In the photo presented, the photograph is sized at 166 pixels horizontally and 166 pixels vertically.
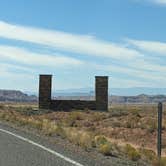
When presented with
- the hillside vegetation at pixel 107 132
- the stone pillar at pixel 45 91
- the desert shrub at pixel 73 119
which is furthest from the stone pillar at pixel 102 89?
the desert shrub at pixel 73 119

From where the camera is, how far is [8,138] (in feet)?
70.4

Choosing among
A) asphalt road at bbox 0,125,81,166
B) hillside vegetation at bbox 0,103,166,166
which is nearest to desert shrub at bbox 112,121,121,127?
hillside vegetation at bbox 0,103,166,166

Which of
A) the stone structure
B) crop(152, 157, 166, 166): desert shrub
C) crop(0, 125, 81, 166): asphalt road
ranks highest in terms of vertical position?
the stone structure

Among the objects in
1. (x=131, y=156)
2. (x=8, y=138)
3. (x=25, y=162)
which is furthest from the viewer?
(x=8, y=138)

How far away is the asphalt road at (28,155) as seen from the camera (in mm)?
14250

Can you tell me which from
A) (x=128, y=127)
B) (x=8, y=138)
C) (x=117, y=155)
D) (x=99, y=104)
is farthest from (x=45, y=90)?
(x=117, y=155)

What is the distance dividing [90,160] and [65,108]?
4614cm

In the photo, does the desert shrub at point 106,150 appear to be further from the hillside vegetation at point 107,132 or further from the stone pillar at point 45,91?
the stone pillar at point 45,91

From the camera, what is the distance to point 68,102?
6362 cm

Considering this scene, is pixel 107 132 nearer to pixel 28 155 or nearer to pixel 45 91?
pixel 28 155

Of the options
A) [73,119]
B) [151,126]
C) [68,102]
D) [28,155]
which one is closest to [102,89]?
[68,102]

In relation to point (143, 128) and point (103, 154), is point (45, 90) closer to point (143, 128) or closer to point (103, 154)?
point (143, 128)

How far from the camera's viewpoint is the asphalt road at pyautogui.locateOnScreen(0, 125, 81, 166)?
1425 cm

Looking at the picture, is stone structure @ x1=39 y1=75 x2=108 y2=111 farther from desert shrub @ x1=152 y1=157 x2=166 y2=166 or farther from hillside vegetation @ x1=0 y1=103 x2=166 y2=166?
desert shrub @ x1=152 y1=157 x2=166 y2=166
